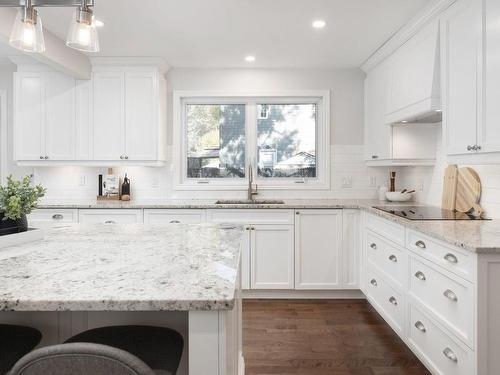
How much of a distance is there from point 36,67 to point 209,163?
1.97m

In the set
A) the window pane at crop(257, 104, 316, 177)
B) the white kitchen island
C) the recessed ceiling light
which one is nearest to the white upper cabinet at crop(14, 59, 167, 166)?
the window pane at crop(257, 104, 316, 177)

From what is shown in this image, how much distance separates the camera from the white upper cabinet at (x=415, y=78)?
2572 mm

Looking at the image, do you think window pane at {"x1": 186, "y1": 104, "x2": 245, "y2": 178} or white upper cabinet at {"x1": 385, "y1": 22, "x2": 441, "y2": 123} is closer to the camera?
white upper cabinet at {"x1": 385, "y1": 22, "x2": 441, "y2": 123}

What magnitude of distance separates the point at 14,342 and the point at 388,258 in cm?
238

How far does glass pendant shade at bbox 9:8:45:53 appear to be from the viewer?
1306 millimetres

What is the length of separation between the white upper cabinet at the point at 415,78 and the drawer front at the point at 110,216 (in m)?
2.48

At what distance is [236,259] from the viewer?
4.30 ft

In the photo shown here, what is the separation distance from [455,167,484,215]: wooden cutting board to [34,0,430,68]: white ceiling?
1.24 metres

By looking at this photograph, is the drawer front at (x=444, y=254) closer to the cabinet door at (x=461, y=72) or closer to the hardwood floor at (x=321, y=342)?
the cabinet door at (x=461, y=72)

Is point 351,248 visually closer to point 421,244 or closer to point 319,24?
point 421,244

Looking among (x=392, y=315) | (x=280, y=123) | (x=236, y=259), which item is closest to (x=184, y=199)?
(x=280, y=123)

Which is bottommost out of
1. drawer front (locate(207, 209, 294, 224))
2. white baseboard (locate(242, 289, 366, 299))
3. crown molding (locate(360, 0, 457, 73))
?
white baseboard (locate(242, 289, 366, 299))

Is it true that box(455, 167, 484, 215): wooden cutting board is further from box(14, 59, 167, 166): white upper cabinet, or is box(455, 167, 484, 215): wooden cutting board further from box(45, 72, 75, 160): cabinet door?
box(45, 72, 75, 160): cabinet door

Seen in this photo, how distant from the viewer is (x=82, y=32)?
135 centimetres
